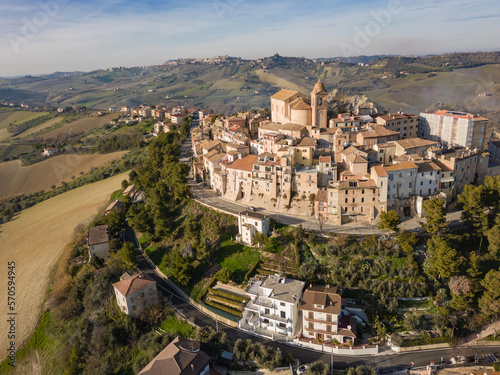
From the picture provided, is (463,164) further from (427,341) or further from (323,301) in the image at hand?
(323,301)

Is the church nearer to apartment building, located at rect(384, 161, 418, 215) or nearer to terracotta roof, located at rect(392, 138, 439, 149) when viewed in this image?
terracotta roof, located at rect(392, 138, 439, 149)

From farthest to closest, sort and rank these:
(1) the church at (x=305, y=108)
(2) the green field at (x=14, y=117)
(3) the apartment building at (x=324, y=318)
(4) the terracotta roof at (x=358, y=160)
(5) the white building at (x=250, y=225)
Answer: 1. (2) the green field at (x=14, y=117)
2. (1) the church at (x=305, y=108)
3. (4) the terracotta roof at (x=358, y=160)
4. (5) the white building at (x=250, y=225)
5. (3) the apartment building at (x=324, y=318)

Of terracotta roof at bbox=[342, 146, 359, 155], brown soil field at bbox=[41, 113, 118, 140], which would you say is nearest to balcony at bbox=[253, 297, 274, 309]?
terracotta roof at bbox=[342, 146, 359, 155]

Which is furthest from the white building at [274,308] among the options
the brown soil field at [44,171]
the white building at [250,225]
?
the brown soil field at [44,171]

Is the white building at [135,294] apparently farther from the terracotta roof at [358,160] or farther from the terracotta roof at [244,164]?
the terracotta roof at [358,160]

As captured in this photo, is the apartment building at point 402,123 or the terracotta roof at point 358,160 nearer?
the terracotta roof at point 358,160

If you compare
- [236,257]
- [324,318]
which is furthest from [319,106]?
[324,318]
